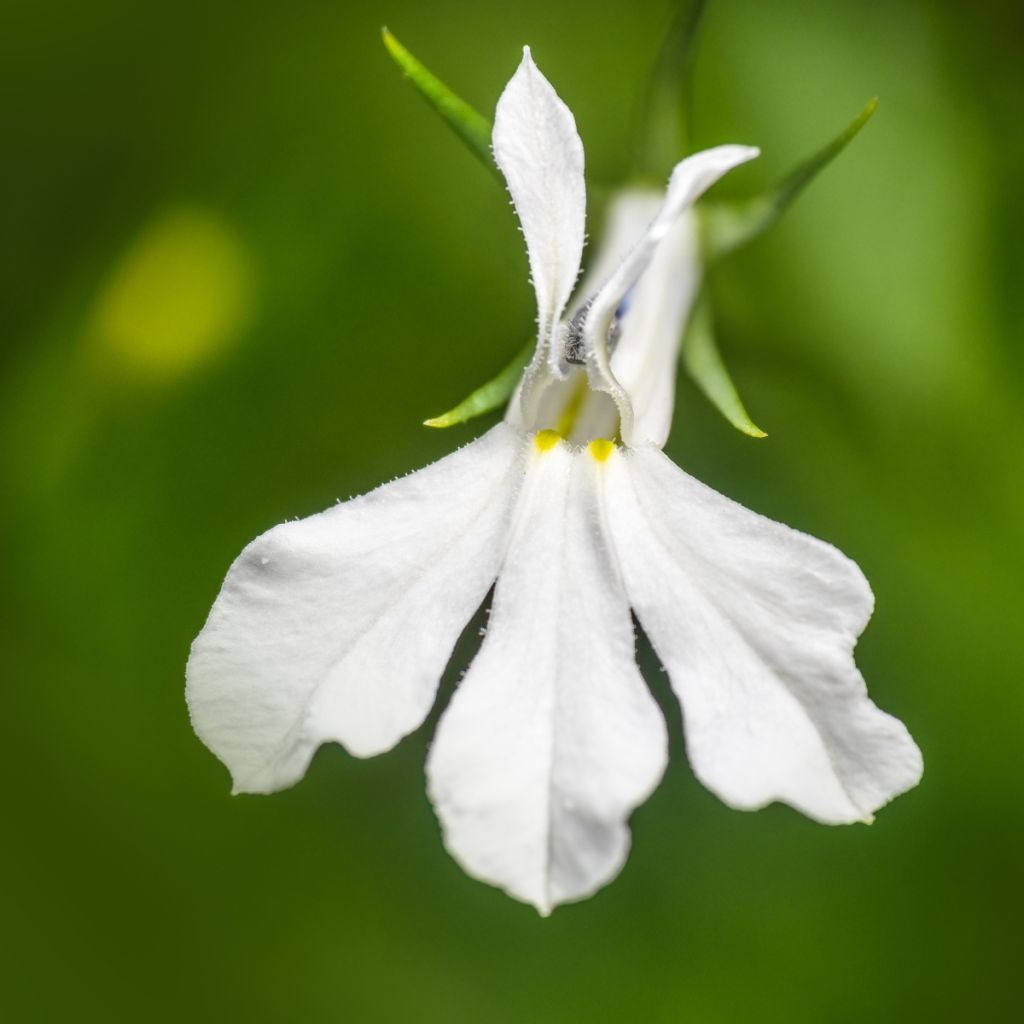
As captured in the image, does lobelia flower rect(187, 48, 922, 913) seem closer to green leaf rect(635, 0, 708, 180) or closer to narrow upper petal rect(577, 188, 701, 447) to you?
narrow upper petal rect(577, 188, 701, 447)

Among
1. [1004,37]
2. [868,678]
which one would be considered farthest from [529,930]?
[1004,37]

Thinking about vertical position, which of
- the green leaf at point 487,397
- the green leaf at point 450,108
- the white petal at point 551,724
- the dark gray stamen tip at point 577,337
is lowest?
the white petal at point 551,724

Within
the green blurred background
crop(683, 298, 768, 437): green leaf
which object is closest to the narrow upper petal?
crop(683, 298, 768, 437): green leaf

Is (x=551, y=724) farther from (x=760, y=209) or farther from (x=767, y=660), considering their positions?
(x=760, y=209)

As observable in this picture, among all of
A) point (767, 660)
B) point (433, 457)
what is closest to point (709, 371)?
point (767, 660)

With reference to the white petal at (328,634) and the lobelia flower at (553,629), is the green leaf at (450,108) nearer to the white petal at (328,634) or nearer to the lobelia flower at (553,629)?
the lobelia flower at (553,629)

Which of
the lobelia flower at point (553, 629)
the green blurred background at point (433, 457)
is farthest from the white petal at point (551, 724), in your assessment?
the green blurred background at point (433, 457)
